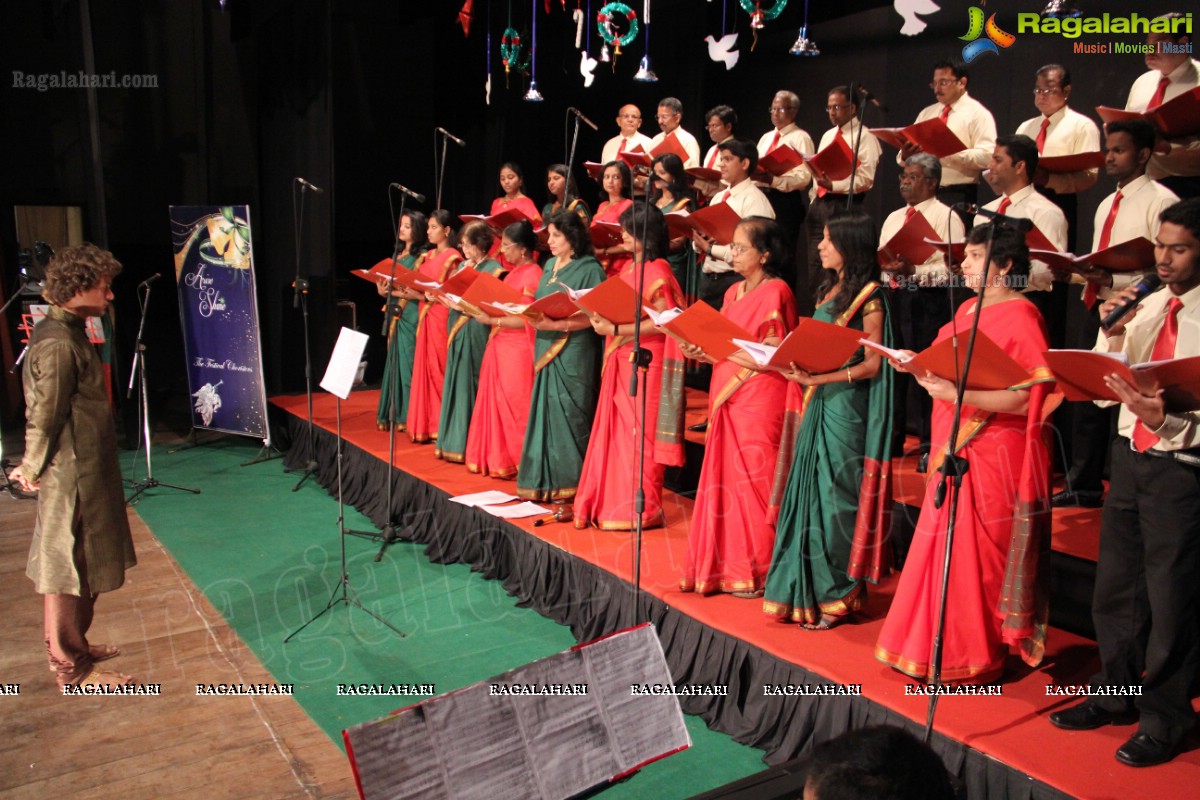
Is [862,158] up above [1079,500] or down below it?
above

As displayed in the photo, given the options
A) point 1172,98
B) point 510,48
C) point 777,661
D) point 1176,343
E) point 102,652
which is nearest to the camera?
point 1176,343

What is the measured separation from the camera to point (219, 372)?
23.3 feet

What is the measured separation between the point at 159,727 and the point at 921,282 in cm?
372

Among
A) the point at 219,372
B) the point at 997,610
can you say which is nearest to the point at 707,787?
the point at 997,610

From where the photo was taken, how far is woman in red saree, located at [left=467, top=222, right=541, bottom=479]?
17.4ft

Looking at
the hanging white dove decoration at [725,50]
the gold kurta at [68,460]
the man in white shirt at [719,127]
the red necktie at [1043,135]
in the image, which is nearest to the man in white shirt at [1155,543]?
the red necktie at [1043,135]

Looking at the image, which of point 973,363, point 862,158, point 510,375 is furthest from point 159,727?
point 862,158

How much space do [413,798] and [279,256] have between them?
23.3 ft

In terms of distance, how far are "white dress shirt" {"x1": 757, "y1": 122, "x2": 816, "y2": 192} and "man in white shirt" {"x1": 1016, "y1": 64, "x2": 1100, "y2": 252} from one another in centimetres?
120

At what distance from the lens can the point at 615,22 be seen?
23.5ft

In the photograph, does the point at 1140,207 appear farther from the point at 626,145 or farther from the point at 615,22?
the point at 615,22

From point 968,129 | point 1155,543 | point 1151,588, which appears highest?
point 968,129

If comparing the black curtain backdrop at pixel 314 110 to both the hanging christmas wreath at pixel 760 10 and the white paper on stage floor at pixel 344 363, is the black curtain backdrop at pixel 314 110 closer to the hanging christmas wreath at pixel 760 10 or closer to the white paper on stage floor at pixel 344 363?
the hanging christmas wreath at pixel 760 10

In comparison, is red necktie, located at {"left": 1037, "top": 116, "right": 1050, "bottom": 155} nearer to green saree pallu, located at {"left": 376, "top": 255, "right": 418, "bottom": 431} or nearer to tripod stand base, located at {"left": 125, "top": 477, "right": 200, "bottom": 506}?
green saree pallu, located at {"left": 376, "top": 255, "right": 418, "bottom": 431}
